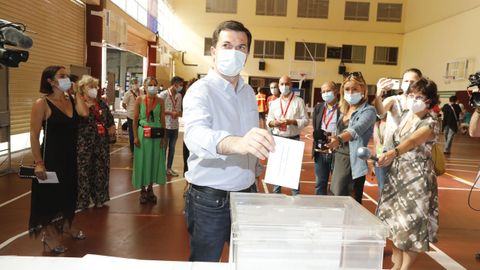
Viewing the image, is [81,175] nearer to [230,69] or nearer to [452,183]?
[230,69]

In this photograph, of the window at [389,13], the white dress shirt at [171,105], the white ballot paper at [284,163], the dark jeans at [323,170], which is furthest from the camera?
the window at [389,13]

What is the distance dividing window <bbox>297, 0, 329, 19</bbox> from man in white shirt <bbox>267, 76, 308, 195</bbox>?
20085mm

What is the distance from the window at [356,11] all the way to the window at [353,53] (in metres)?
1.79

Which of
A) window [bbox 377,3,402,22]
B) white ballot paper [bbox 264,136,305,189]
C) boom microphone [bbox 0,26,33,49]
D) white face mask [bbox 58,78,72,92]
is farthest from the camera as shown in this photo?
window [bbox 377,3,402,22]

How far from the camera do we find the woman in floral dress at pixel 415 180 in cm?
273

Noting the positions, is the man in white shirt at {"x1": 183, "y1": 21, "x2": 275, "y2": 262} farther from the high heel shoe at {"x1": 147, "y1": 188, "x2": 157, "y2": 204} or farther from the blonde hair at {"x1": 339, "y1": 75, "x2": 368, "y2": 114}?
the high heel shoe at {"x1": 147, "y1": 188, "x2": 157, "y2": 204}

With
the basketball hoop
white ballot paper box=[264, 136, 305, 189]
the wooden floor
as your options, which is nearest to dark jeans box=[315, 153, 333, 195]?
the wooden floor

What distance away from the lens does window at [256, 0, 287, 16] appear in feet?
78.9

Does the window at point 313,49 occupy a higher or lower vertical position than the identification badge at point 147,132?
higher

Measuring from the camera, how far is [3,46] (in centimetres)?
161

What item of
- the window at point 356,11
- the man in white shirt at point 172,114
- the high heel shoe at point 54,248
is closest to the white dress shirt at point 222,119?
the high heel shoe at point 54,248

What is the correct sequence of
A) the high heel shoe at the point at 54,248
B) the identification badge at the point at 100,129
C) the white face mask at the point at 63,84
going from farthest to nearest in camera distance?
the identification badge at the point at 100,129 → the high heel shoe at the point at 54,248 → the white face mask at the point at 63,84

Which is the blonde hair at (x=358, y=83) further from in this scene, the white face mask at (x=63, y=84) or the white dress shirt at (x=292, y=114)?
the white face mask at (x=63, y=84)

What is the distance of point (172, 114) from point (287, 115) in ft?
6.70
